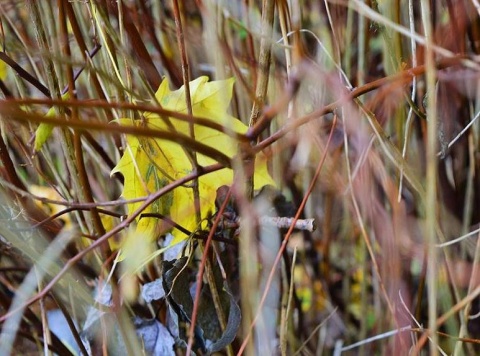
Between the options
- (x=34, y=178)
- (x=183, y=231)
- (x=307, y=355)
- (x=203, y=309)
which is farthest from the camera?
(x=34, y=178)

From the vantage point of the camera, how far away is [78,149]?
23.3 inches

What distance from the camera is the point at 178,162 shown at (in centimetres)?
58

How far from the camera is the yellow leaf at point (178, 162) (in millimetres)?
566

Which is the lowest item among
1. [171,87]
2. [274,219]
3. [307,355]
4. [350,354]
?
[350,354]

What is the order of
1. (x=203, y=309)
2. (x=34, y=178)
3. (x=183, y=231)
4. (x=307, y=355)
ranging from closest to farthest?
(x=183, y=231)
(x=203, y=309)
(x=307, y=355)
(x=34, y=178)

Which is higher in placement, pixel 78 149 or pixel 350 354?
pixel 78 149

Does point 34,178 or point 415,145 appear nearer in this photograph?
point 415,145

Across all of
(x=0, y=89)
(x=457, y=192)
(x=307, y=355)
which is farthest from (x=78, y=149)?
(x=457, y=192)

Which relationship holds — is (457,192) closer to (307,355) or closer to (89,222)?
(307,355)

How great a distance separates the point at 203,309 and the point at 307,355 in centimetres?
27

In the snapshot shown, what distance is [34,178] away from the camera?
3.36ft

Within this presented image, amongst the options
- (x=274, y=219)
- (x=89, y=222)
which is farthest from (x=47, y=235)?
(x=274, y=219)

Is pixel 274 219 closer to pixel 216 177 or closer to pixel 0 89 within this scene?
pixel 216 177

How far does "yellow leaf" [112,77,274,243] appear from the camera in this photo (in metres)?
0.57
